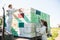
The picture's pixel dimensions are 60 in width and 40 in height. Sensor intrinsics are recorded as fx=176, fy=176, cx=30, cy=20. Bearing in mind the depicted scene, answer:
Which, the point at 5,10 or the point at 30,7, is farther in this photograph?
the point at 5,10

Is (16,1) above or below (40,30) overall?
above

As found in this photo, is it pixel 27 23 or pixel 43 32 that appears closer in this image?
pixel 27 23

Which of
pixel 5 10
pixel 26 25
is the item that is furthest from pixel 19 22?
pixel 5 10

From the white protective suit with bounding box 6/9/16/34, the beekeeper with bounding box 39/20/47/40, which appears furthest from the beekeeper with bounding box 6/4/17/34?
the beekeeper with bounding box 39/20/47/40

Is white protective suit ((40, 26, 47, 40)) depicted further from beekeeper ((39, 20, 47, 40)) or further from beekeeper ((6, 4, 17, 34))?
beekeeper ((6, 4, 17, 34))

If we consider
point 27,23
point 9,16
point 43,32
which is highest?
point 9,16

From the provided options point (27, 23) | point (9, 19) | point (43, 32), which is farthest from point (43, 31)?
point (9, 19)

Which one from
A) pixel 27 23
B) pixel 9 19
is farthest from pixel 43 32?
pixel 9 19

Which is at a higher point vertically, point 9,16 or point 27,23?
point 9,16

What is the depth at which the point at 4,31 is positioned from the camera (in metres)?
3.11

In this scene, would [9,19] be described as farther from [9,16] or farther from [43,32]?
[43,32]

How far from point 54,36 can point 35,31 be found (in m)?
0.43

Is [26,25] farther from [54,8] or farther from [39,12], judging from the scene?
[54,8]

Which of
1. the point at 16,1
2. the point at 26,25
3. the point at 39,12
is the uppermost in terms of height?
the point at 16,1
